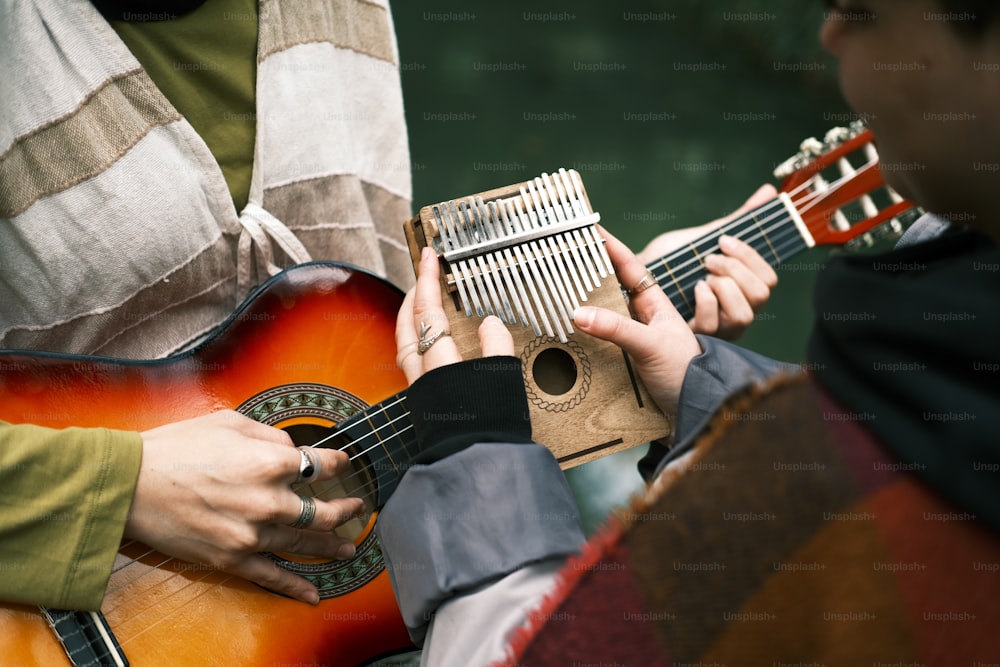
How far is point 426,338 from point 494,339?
93mm

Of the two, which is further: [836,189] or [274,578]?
[836,189]

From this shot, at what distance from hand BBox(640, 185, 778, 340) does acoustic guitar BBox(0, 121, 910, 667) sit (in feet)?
1.72

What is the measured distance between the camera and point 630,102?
3.08 m

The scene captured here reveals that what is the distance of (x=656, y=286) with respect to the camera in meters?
1.20

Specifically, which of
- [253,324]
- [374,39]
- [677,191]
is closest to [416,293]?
[253,324]

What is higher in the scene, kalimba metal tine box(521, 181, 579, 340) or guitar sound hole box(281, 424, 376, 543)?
kalimba metal tine box(521, 181, 579, 340)

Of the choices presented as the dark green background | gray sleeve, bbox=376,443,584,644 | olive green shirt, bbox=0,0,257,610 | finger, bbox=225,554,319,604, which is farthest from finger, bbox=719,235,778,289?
the dark green background

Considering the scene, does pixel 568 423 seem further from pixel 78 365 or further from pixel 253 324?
pixel 78 365

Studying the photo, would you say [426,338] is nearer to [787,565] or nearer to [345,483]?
[345,483]

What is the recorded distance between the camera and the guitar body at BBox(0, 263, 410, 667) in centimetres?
104

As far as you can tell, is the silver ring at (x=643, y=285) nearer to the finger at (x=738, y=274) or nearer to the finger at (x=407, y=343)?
the finger at (x=738, y=274)

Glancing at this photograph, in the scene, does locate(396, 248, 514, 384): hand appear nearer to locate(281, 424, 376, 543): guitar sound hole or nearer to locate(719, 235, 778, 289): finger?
locate(281, 424, 376, 543): guitar sound hole

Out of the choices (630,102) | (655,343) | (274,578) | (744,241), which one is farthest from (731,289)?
(630,102)

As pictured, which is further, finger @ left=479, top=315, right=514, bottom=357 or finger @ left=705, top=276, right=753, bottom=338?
finger @ left=705, top=276, right=753, bottom=338
